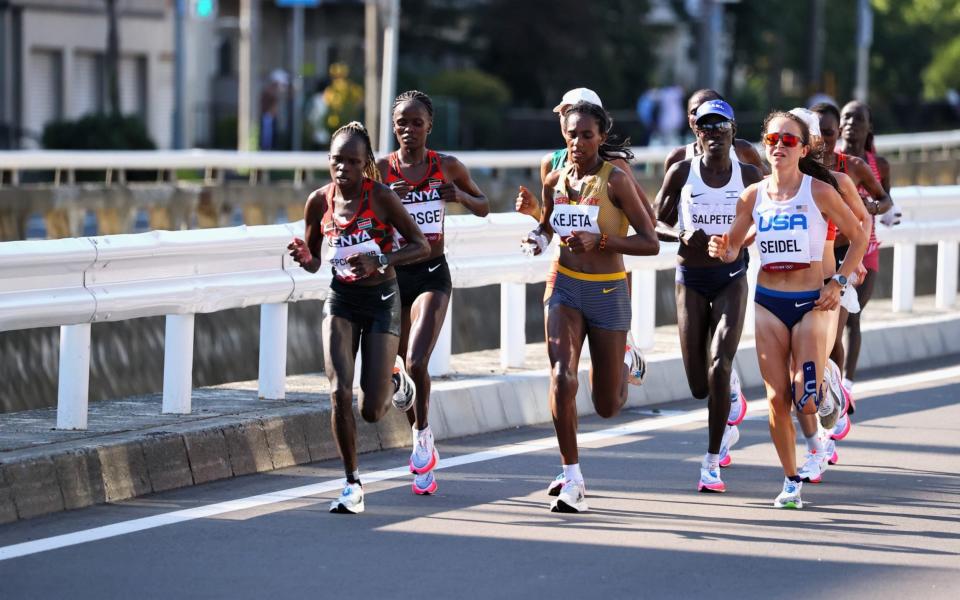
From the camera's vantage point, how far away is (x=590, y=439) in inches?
448

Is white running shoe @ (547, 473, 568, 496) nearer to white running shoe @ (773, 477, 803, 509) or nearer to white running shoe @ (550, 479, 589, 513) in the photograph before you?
white running shoe @ (550, 479, 589, 513)

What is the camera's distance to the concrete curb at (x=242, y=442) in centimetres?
Answer: 881

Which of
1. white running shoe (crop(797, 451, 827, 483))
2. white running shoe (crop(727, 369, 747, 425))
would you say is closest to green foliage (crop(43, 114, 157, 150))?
white running shoe (crop(727, 369, 747, 425))

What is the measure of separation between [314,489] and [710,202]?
2.36m

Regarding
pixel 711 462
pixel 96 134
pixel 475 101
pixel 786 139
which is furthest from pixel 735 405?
pixel 475 101

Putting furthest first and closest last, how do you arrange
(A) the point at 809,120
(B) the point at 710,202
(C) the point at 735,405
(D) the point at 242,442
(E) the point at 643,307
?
(E) the point at 643,307 < (C) the point at 735,405 < (B) the point at 710,202 < (D) the point at 242,442 < (A) the point at 809,120

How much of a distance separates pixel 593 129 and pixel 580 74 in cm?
4486

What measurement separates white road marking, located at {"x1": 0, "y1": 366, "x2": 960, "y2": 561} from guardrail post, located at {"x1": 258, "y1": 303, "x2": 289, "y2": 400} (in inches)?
38.2

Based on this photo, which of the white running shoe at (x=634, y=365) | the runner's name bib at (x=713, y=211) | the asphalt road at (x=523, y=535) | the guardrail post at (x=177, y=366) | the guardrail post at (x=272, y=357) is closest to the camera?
the asphalt road at (x=523, y=535)

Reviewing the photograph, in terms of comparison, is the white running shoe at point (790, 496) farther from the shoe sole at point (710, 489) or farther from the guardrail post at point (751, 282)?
the guardrail post at point (751, 282)

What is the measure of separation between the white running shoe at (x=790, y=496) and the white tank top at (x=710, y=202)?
144 cm

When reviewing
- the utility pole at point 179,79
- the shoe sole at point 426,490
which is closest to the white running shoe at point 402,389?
the shoe sole at point 426,490

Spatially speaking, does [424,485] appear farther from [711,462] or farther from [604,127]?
[604,127]

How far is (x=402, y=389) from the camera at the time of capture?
375 inches
